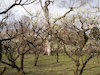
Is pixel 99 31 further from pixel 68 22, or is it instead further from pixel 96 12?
pixel 68 22

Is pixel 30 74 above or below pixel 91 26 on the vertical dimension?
below

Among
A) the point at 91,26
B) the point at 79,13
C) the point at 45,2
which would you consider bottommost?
the point at 91,26

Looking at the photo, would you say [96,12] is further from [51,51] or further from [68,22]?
[51,51]

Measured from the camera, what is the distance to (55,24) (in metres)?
11.4

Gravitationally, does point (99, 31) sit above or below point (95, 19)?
below

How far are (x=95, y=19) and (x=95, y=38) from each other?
132 cm

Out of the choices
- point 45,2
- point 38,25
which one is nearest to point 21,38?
point 38,25

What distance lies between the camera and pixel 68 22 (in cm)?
1033

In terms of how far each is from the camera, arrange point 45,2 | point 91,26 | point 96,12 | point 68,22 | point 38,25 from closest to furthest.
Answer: point 91,26
point 68,22
point 96,12
point 38,25
point 45,2

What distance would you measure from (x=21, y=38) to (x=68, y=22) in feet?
14.2

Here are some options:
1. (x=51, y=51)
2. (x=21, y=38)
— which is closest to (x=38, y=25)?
(x=21, y=38)

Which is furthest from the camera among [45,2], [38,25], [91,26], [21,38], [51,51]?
[51,51]

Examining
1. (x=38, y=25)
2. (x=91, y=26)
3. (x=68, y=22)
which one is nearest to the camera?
(x=91, y=26)

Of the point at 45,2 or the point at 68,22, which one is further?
the point at 45,2
